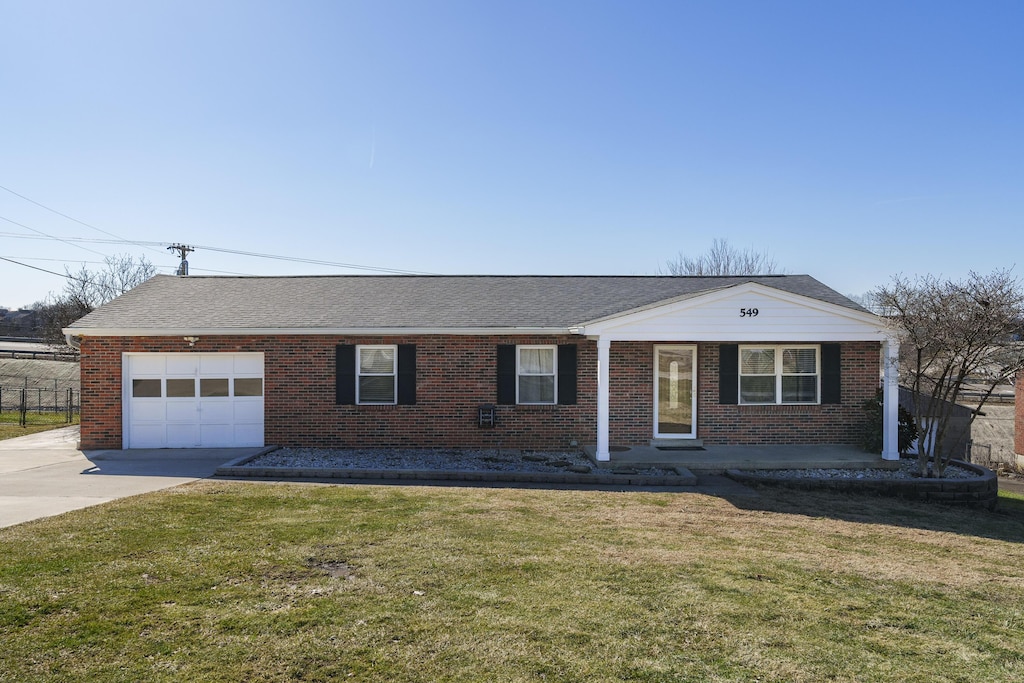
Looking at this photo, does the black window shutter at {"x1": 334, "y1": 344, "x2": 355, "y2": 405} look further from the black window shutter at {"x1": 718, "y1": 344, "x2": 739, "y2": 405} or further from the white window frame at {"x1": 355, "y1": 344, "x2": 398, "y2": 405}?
the black window shutter at {"x1": 718, "y1": 344, "x2": 739, "y2": 405}

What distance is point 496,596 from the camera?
5.32 m

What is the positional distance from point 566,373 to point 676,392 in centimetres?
243

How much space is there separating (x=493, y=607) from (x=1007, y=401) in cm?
3691

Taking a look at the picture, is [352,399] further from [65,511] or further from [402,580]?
[402,580]

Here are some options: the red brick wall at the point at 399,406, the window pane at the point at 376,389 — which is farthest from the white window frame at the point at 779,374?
the window pane at the point at 376,389

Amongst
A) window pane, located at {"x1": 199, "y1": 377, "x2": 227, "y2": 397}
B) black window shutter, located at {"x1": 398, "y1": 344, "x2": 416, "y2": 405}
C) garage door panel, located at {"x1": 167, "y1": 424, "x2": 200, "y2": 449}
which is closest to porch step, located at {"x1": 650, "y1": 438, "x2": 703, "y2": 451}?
black window shutter, located at {"x1": 398, "y1": 344, "x2": 416, "y2": 405}

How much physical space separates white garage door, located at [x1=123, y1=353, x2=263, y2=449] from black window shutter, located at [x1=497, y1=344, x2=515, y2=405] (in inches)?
204

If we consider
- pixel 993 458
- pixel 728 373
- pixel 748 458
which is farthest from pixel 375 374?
pixel 993 458

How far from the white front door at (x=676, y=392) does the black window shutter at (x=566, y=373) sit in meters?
1.83

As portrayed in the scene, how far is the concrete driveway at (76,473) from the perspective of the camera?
8812mm

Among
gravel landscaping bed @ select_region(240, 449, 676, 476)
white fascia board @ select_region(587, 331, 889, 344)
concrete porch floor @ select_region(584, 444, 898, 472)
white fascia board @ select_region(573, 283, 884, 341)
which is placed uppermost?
white fascia board @ select_region(573, 283, 884, 341)

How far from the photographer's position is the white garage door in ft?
46.6

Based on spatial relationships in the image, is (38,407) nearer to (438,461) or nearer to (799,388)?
(438,461)

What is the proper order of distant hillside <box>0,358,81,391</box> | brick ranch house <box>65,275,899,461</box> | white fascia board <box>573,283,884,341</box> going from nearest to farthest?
white fascia board <box>573,283,884,341</box>
brick ranch house <box>65,275,899,461</box>
distant hillside <box>0,358,81,391</box>
